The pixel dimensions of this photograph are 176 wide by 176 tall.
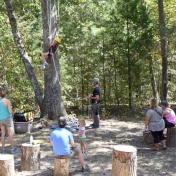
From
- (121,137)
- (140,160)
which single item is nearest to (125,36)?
(121,137)

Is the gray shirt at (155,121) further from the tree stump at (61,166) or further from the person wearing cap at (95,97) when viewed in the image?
the tree stump at (61,166)

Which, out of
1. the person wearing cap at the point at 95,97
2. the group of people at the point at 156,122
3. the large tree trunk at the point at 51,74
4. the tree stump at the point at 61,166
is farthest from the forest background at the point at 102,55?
the tree stump at the point at 61,166

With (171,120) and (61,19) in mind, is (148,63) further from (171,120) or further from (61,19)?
(171,120)

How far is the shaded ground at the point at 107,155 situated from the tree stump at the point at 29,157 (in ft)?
0.38

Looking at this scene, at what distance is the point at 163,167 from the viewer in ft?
18.7

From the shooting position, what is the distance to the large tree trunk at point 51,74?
9.70 metres

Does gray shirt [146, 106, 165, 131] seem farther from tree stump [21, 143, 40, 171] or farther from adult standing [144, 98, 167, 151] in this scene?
tree stump [21, 143, 40, 171]

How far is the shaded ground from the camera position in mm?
5445

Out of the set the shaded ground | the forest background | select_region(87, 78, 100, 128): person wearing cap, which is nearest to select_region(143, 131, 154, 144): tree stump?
the shaded ground

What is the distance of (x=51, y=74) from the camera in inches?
387

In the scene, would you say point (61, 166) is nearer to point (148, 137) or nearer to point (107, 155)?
point (107, 155)

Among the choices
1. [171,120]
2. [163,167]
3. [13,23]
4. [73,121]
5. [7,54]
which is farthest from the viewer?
[7,54]

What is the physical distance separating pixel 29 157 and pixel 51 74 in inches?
191

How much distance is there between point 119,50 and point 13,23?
5113 millimetres
